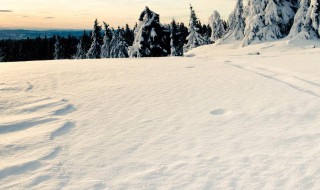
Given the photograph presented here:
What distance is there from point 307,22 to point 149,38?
43.1 ft

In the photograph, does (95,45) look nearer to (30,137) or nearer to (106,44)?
(106,44)

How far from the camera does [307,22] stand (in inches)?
1022

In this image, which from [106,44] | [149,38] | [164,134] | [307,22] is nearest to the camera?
[164,134]

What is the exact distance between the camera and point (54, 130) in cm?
505

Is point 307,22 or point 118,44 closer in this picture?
point 307,22

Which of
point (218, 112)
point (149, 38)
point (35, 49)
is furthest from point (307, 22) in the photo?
point (35, 49)

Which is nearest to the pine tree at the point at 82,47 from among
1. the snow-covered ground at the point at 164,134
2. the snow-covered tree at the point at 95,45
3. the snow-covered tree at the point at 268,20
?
the snow-covered tree at the point at 95,45

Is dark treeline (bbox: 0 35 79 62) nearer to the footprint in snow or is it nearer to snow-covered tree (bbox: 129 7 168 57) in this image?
snow-covered tree (bbox: 129 7 168 57)

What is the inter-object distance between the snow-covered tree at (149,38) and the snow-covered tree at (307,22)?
448 inches

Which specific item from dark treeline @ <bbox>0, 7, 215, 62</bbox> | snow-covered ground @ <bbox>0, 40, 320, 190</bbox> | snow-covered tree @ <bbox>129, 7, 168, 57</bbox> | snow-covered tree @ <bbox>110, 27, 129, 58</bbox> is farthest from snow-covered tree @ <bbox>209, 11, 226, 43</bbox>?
snow-covered ground @ <bbox>0, 40, 320, 190</bbox>

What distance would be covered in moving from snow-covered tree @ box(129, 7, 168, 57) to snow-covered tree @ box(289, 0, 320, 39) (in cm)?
1139

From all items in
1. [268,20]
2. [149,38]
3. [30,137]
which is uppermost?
[268,20]

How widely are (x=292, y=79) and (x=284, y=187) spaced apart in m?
5.34

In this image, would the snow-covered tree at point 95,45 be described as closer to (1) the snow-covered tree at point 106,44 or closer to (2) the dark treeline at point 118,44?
(2) the dark treeline at point 118,44
